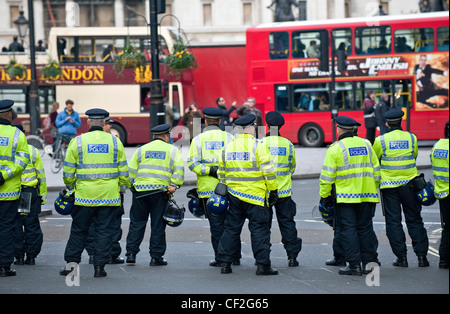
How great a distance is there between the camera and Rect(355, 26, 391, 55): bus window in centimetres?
2789

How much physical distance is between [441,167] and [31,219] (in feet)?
14.7

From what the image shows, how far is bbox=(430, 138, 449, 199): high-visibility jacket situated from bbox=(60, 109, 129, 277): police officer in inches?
126

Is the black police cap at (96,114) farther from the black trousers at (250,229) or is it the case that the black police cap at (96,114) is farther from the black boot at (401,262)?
the black boot at (401,262)

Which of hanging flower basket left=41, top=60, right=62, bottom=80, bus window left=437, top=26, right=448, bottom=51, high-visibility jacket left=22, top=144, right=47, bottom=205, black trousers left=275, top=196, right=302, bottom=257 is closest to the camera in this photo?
black trousers left=275, top=196, right=302, bottom=257

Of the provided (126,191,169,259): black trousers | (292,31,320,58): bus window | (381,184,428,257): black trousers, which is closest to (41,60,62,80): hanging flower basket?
(292,31,320,58): bus window

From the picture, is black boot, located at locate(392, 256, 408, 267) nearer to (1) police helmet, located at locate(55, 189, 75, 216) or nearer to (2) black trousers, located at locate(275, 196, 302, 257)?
(2) black trousers, located at locate(275, 196, 302, 257)

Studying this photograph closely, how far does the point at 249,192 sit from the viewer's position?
9.29 metres

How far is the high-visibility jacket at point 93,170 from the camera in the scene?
9.24 m

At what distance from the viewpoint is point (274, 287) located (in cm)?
852

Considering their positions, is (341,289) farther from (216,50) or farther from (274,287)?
(216,50)

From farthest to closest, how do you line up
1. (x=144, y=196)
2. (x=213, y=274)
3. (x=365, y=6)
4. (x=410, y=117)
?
(x=365, y=6) < (x=410, y=117) < (x=144, y=196) < (x=213, y=274)

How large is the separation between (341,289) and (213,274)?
1.54 meters

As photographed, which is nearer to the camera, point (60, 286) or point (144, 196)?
point (60, 286)
